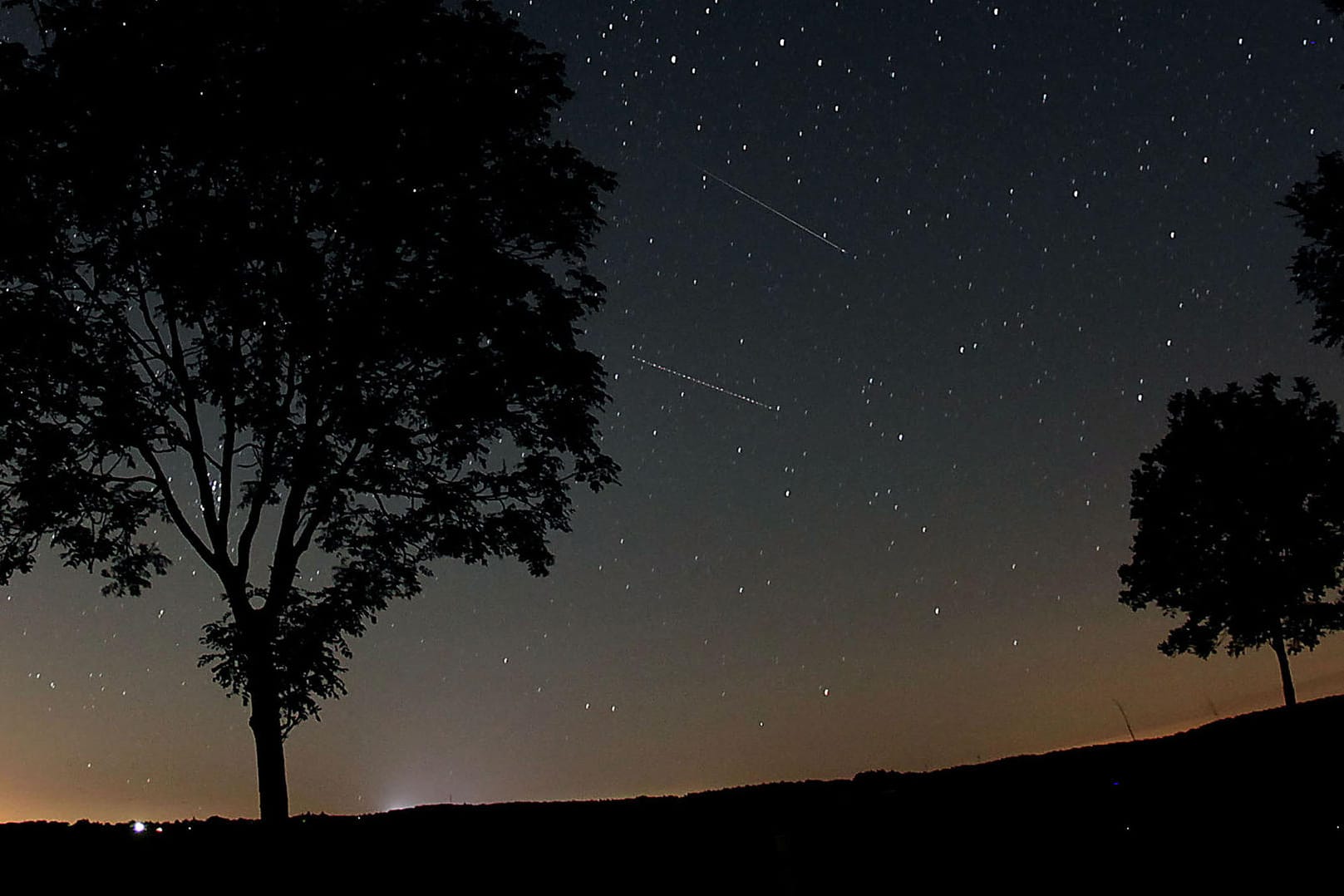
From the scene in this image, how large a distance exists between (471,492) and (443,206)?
455 cm

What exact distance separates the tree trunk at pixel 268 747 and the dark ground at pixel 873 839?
573 centimetres

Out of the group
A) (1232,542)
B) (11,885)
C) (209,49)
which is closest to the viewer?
(11,885)

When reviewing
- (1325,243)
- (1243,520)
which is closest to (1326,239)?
(1325,243)

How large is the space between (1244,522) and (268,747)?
26809 mm

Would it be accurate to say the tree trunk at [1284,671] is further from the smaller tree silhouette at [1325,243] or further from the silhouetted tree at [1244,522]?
the smaller tree silhouette at [1325,243]

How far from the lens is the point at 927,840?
8.79 m

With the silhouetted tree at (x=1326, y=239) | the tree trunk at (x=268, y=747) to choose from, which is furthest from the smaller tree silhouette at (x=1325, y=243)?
the tree trunk at (x=268, y=747)

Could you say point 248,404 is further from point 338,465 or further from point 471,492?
→ point 471,492

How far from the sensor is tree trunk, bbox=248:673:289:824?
15.5 metres

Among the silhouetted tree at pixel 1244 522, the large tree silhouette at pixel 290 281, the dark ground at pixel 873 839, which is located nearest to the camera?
the dark ground at pixel 873 839

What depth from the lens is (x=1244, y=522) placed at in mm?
30484

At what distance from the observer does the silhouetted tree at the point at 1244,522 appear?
97.9 feet

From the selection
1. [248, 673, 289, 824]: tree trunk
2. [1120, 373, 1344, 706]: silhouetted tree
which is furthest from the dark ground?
[1120, 373, 1344, 706]: silhouetted tree

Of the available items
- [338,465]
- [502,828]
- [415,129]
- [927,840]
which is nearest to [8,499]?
[338,465]
